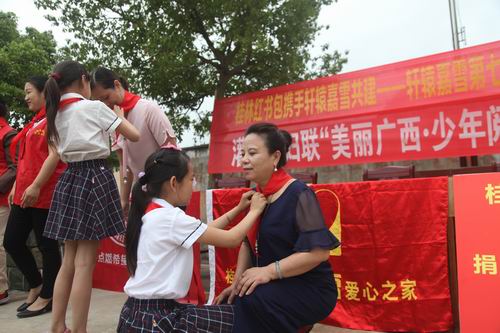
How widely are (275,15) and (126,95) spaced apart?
4.65 meters

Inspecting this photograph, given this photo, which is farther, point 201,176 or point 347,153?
point 201,176

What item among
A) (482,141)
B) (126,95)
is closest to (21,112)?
(126,95)

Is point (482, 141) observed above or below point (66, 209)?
above

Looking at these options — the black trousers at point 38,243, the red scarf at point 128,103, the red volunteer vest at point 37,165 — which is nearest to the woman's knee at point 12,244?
the black trousers at point 38,243

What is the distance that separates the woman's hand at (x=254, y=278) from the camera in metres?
1.44

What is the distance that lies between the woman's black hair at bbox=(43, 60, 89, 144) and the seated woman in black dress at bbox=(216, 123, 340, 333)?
1.01m

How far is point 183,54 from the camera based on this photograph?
647cm

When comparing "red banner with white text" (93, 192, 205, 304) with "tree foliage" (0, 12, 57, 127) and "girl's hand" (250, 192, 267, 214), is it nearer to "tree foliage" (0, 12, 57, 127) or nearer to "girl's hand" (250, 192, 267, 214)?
"girl's hand" (250, 192, 267, 214)

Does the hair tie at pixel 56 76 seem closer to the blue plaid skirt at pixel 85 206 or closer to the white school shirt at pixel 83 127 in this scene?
the white school shirt at pixel 83 127

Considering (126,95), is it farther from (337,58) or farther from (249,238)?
(337,58)

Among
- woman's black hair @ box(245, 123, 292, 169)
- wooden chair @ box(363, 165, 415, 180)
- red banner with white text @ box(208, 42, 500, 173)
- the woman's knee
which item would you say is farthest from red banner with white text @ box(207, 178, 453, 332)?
wooden chair @ box(363, 165, 415, 180)

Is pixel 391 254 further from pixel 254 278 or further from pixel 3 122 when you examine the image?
pixel 3 122

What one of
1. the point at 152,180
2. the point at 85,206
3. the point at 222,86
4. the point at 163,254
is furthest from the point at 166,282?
the point at 222,86

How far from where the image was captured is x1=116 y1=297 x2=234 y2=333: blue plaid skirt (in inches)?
52.5
